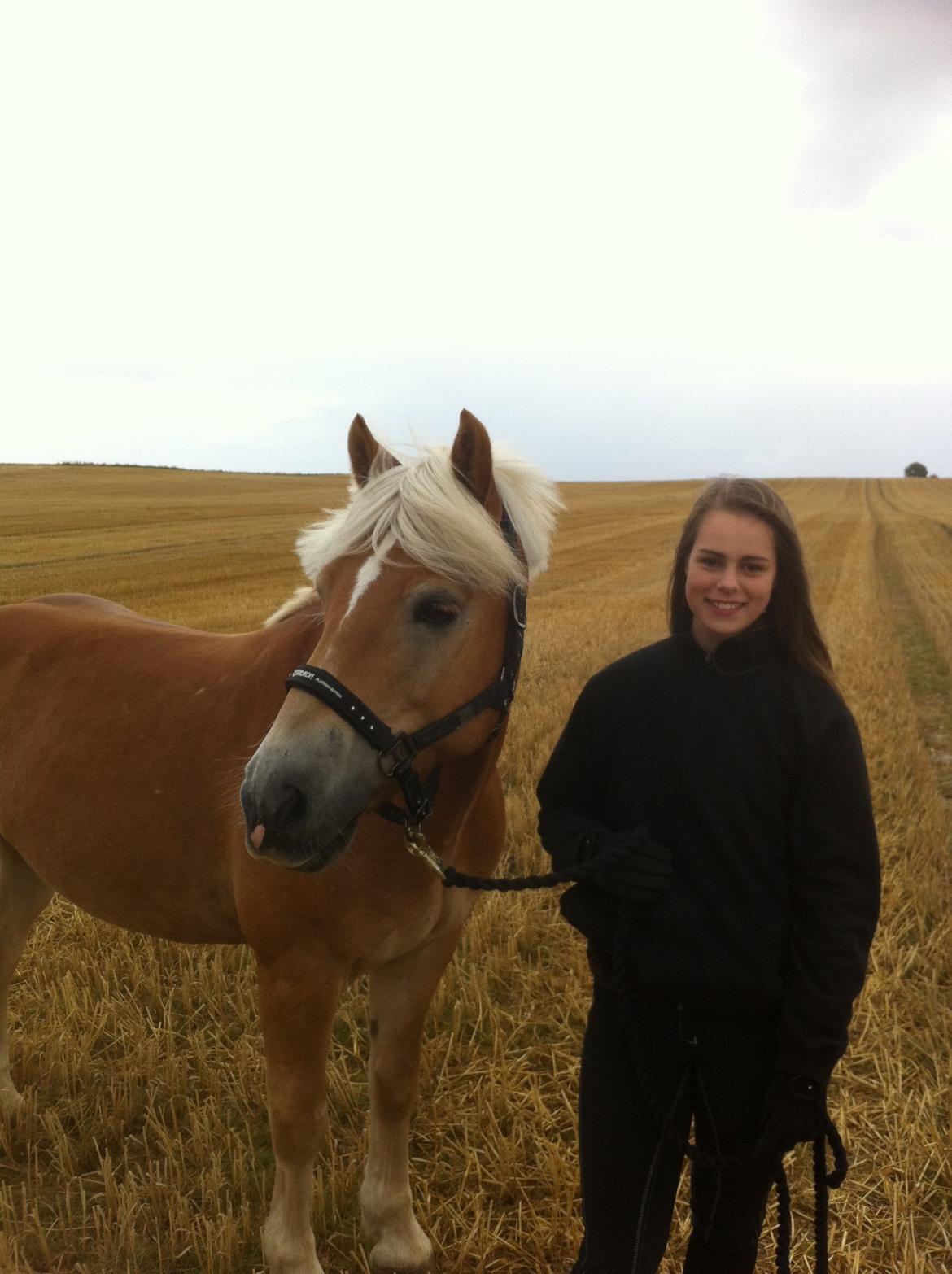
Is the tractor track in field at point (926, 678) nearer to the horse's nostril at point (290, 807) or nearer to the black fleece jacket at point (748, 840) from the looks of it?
the black fleece jacket at point (748, 840)

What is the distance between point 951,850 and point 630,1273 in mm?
4395

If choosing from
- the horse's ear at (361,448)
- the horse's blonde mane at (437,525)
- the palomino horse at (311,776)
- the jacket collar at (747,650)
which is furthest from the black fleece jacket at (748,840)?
the horse's ear at (361,448)

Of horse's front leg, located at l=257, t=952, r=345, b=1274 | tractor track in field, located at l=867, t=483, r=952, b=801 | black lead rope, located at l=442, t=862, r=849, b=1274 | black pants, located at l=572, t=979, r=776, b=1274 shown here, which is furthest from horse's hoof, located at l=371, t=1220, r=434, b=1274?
tractor track in field, located at l=867, t=483, r=952, b=801

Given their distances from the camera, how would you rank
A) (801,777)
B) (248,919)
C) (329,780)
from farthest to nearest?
(248,919)
(801,777)
(329,780)

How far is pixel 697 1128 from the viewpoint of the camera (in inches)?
84.4

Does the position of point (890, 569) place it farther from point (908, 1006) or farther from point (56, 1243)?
point (56, 1243)

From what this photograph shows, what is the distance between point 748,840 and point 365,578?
3.76ft

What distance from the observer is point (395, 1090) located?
2750 millimetres

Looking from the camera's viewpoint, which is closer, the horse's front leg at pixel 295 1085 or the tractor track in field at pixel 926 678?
the horse's front leg at pixel 295 1085

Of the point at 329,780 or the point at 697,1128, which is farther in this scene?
the point at 697,1128

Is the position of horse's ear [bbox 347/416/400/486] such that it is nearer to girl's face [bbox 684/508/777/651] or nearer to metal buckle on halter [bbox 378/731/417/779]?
metal buckle on halter [bbox 378/731/417/779]

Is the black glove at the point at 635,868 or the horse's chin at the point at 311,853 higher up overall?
the horse's chin at the point at 311,853

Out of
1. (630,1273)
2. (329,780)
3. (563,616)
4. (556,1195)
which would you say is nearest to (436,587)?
(329,780)

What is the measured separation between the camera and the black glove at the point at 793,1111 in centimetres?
191
